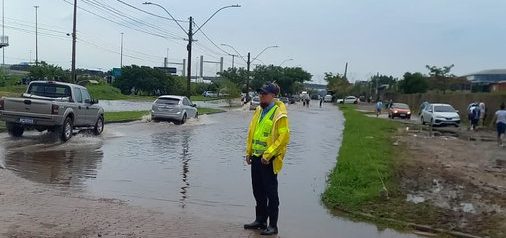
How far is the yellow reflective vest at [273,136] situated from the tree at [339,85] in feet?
375

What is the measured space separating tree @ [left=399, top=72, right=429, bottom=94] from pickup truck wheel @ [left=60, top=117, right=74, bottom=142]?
72.2 metres

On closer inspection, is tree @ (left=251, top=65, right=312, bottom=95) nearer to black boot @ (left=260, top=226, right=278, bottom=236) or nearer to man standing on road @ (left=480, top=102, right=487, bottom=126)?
man standing on road @ (left=480, top=102, right=487, bottom=126)

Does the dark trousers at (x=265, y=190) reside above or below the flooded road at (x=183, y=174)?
above

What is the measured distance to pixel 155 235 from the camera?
22.5 feet

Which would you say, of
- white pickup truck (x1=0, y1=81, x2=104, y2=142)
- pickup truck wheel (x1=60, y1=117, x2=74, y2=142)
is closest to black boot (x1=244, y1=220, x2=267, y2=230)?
white pickup truck (x1=0, y1=81, x2=104, y2=142)

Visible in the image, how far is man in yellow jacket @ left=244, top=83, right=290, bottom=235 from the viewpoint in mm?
6969

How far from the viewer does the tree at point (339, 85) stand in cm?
12138

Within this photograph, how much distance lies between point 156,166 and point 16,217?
5.71 meters

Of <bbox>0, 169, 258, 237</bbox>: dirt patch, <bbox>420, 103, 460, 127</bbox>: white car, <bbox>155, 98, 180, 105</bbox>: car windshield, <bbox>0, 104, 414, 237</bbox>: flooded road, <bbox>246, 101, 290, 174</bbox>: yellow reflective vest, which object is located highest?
<bbox>246, 101, 290, 174</bbox>: yellow reflective vest

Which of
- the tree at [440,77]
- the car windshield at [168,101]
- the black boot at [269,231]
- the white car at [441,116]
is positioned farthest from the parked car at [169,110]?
the tree at [440,77]

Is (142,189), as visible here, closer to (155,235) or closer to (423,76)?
(155,235)

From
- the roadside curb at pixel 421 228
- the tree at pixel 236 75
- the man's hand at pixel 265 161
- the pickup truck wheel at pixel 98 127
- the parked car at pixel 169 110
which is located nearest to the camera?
the man's hand at pixel 265 161

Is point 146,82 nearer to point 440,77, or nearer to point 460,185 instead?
point 440,77

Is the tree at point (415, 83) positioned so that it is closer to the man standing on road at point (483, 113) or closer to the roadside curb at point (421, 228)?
the man standing on road at point (483, 113)
